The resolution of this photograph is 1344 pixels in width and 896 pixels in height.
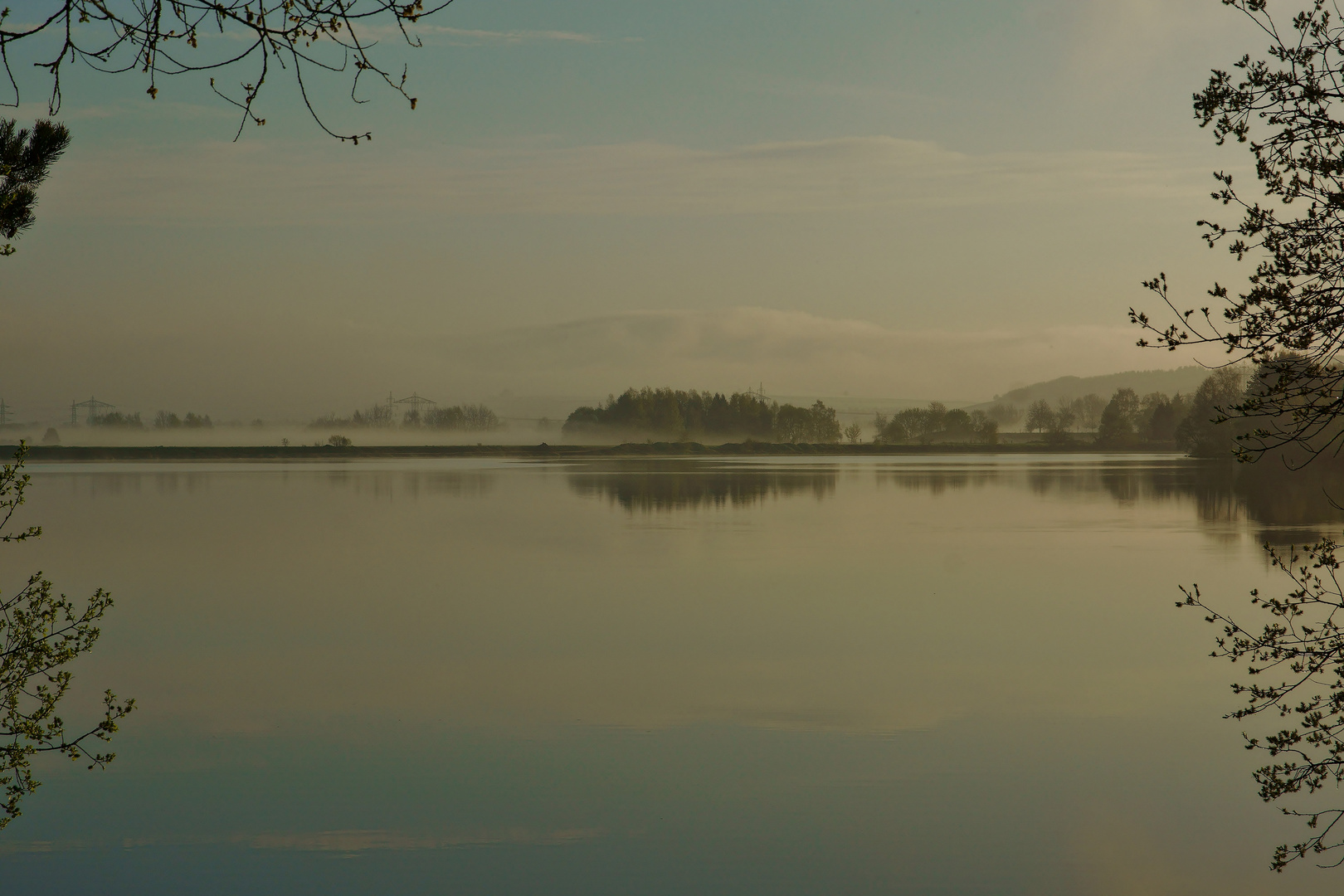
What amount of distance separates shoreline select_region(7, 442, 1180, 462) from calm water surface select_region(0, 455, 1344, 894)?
7854 cm

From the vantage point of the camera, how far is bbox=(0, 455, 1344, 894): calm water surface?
6.43 meters

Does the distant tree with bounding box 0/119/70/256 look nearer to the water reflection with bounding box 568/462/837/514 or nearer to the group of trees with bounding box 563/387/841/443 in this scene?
the water reflection with bounding box 568/462/837/514

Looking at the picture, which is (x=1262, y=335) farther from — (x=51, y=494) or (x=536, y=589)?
(x=51, y=494)

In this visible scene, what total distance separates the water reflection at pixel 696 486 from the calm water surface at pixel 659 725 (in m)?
12.8

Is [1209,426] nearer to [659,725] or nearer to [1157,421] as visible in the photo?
[1157,421]

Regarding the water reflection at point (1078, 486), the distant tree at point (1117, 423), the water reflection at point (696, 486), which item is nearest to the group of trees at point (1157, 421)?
the distant tree at point (1117, 423)

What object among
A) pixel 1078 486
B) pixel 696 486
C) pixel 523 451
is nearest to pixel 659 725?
pixel 696 486

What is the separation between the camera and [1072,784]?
7.61 metres

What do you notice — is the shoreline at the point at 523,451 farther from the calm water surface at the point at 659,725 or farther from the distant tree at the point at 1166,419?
the calm water surface at the point at 659,725

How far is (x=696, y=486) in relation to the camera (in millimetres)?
44188

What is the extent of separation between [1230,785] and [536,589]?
10.4 metres

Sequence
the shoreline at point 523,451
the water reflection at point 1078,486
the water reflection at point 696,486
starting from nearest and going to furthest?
1. the water reflection at point 1078,486
2. the water reflection at point 696,486
3. the shoreline at point 523,451

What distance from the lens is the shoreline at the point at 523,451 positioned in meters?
94.0

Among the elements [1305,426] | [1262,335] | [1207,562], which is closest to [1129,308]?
[1262,335]
